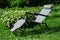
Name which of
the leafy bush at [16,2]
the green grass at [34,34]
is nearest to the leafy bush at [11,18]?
the green grass at [34,34]

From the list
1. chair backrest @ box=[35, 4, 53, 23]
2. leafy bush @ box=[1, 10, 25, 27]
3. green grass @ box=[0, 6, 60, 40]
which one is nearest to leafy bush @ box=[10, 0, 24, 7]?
leafy bush @ box=[1, 10, 25, 27]

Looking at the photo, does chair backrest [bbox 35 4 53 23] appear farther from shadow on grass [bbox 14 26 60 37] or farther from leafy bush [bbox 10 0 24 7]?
leafy bush [bbox 10 0 24 7]

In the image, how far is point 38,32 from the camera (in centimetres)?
1012

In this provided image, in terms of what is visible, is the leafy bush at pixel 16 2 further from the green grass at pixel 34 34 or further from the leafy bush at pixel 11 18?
the green grass at pixel 34 34

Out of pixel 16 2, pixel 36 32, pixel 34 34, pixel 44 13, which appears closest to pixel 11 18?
pixel 44 13

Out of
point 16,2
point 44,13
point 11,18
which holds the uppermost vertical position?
point 44,13

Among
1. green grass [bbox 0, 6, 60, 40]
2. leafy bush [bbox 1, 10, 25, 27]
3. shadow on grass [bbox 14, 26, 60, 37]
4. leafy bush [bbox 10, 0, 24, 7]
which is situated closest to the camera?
green grass [bbox 0, 6, 60, 40]

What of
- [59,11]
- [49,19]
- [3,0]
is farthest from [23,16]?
[3,0]

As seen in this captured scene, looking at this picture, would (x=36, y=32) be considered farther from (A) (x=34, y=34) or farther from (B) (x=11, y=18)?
(B) (x=11, y=18)

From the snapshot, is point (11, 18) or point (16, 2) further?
Result: point (16, 2)

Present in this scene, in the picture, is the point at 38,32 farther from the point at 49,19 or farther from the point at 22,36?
the point at 49,19

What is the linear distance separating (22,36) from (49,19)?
328 centimetres

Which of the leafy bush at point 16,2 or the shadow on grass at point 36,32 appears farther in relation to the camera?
the leafy bush at point 16,2

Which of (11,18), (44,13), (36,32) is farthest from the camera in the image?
(11,18)
